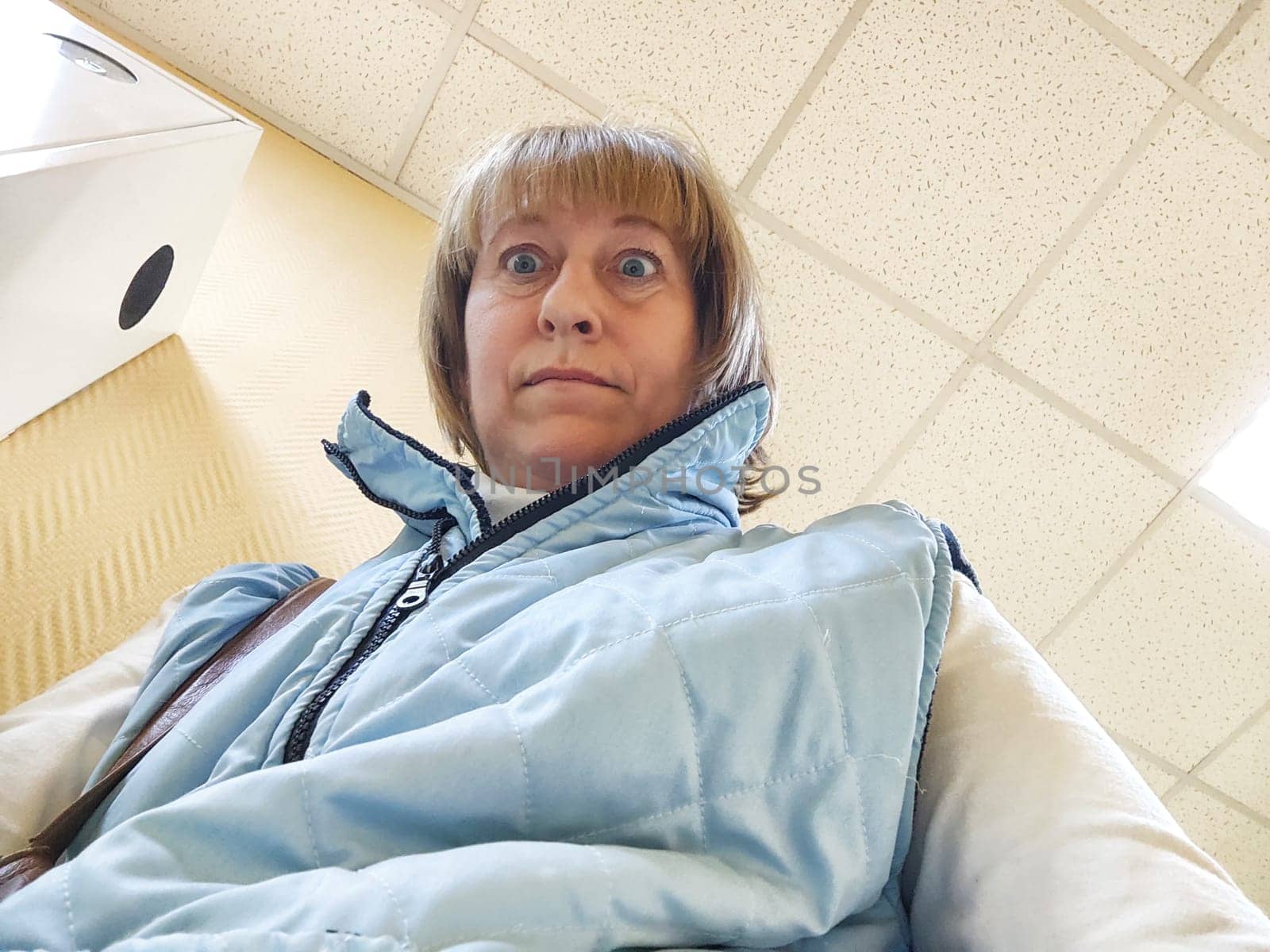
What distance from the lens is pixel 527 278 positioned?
738mm

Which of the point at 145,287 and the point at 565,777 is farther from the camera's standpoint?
the point at 145,287

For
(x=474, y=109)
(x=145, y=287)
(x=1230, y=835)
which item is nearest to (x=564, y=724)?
(x=145, y=287)

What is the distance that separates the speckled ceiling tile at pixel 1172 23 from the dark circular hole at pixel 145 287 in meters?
1.29

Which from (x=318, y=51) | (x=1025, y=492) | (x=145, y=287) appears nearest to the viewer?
(x=145, y=287)

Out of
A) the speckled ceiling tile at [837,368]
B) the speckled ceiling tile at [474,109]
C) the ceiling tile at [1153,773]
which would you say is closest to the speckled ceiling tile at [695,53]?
the speckled ceiling tile at [474,109]

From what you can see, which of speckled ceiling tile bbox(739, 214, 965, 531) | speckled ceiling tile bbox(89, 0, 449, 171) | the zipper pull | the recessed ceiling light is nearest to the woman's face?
the zipper pull

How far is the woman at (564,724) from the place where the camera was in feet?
1.10

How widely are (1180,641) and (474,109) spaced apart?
5.44 ft

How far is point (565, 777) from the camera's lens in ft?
1.24

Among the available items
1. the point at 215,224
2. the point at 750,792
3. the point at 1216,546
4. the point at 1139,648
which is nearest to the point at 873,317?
the point at 1216,546

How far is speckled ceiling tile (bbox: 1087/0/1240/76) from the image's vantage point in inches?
43.2

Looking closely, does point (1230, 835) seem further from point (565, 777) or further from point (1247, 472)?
point (565, 777)

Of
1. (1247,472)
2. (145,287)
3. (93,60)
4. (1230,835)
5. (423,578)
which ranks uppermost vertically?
(1247,472)

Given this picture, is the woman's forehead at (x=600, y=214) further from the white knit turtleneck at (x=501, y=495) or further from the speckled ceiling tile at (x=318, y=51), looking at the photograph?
the speckled ceiling tile at (x=318, y=51)
